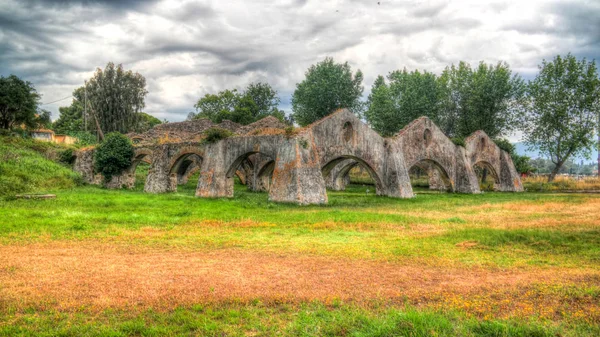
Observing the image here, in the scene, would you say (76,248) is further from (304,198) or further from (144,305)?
(304,198)

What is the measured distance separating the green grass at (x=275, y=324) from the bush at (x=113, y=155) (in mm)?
30894

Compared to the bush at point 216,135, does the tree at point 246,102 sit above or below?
above

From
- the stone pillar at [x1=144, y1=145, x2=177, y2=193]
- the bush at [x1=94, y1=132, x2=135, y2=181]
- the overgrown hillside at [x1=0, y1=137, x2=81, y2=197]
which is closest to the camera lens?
the overgrown hillside at [x1=0, y1=137, x2=81, y2=197]

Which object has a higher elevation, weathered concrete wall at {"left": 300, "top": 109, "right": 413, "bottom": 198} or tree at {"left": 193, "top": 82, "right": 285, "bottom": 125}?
tree at {"left": 193, "top": 82, "right": 285, "bottom": 125}

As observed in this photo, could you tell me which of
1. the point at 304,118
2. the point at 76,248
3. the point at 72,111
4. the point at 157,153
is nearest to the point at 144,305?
the point at 76,248

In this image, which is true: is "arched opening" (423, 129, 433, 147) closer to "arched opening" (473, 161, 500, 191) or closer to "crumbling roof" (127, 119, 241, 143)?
"arched opening" (473, 161, 500, 191)

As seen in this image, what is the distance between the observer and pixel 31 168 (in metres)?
29.8

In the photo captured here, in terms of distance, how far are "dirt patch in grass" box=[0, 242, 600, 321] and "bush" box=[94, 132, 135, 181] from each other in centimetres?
2610

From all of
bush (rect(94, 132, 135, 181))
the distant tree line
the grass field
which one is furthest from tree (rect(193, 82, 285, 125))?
the grass field

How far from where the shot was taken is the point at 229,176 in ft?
89.8

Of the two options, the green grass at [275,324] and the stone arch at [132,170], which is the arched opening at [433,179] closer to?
the stone arch at [132,170]

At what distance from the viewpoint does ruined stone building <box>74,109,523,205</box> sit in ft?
76.4

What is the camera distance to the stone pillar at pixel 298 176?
22.3 metres

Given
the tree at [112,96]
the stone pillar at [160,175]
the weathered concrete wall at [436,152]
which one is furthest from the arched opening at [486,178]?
the tree at [112,96]
